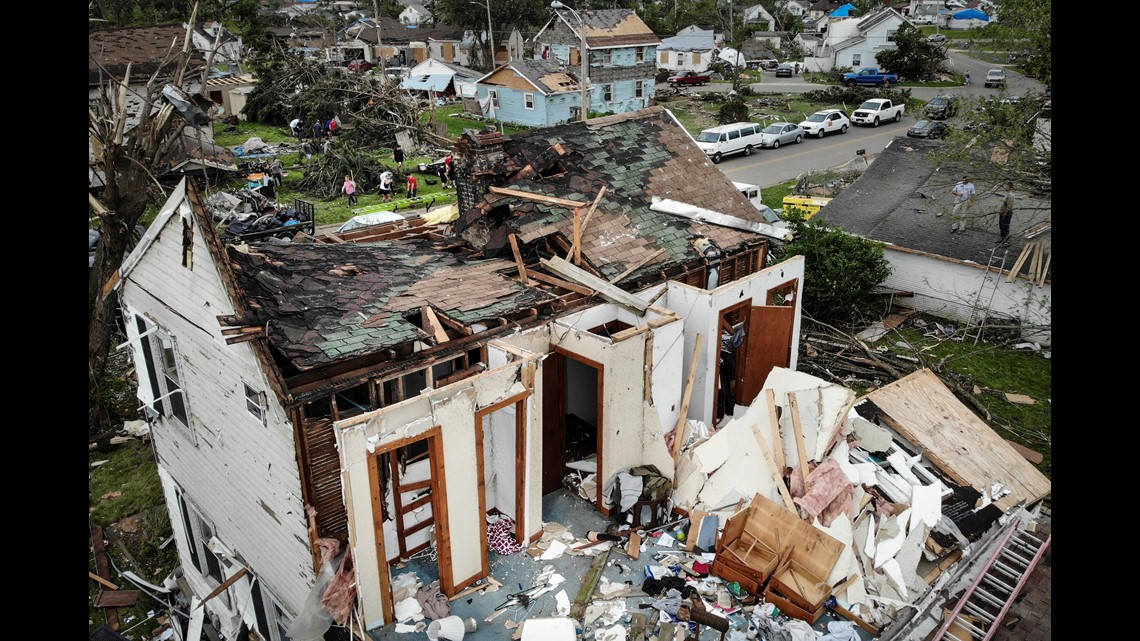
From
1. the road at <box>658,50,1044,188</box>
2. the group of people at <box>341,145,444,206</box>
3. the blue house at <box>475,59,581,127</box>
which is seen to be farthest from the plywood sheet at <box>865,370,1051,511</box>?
the blue house at <box>475,59,581,127</box>

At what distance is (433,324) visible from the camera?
9.87 metres

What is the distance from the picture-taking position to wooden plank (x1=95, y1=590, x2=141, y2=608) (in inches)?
502

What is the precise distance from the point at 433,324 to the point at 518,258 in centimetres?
271

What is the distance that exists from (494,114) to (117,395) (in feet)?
115

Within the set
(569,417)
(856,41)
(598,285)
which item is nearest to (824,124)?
(856,41)

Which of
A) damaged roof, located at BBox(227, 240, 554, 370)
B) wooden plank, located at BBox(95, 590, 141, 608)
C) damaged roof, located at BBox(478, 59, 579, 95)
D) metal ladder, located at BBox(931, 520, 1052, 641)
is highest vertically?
damaged roof, located at BBox(478, 59, 579, 95)

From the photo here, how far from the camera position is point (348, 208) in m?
31.8

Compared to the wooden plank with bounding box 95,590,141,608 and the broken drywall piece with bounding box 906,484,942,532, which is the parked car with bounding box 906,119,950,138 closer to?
the broken drywall piece with bounding box 906,484,942,532

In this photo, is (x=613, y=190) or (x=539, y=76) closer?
(x=613, y=190)

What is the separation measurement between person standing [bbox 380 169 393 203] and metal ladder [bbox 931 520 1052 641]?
2761 cm

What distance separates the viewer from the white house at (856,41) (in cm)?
6169

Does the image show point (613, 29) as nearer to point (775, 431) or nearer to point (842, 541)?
point (775, 431)

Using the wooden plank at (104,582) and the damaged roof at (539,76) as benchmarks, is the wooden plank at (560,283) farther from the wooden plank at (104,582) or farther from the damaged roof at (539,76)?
the damaged roof at (539,76)
